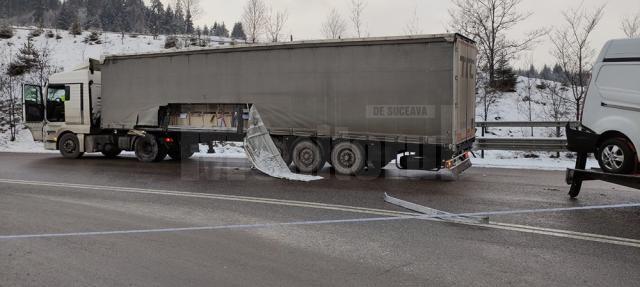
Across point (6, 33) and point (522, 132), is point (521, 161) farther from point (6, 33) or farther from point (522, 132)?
point (6, 33)

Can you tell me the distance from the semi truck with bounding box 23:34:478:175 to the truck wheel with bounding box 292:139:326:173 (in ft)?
0.08

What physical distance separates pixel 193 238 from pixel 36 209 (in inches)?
131

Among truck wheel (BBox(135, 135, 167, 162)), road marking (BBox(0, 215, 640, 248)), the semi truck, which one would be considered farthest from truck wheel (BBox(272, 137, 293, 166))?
road marking (BBox(0, 215, 640, 248))

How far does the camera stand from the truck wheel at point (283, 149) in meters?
12.2

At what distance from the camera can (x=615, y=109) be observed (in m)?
7.26

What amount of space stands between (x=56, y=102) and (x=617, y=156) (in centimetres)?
1528

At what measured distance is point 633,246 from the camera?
5.41 meters

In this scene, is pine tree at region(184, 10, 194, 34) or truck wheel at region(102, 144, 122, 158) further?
pine tree at region(184, 10, 194, 34)

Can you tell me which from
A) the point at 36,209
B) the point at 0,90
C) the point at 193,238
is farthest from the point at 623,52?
the point at 0,90

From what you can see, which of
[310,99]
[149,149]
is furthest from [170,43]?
[310,99]

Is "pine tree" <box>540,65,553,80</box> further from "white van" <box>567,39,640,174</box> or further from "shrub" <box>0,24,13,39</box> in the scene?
"shrub" <box>0,24,13,39</box>

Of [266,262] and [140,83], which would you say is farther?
[140,83]

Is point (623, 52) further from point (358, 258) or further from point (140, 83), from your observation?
point (140, 83)

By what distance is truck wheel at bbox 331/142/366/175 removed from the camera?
11.4 meters
